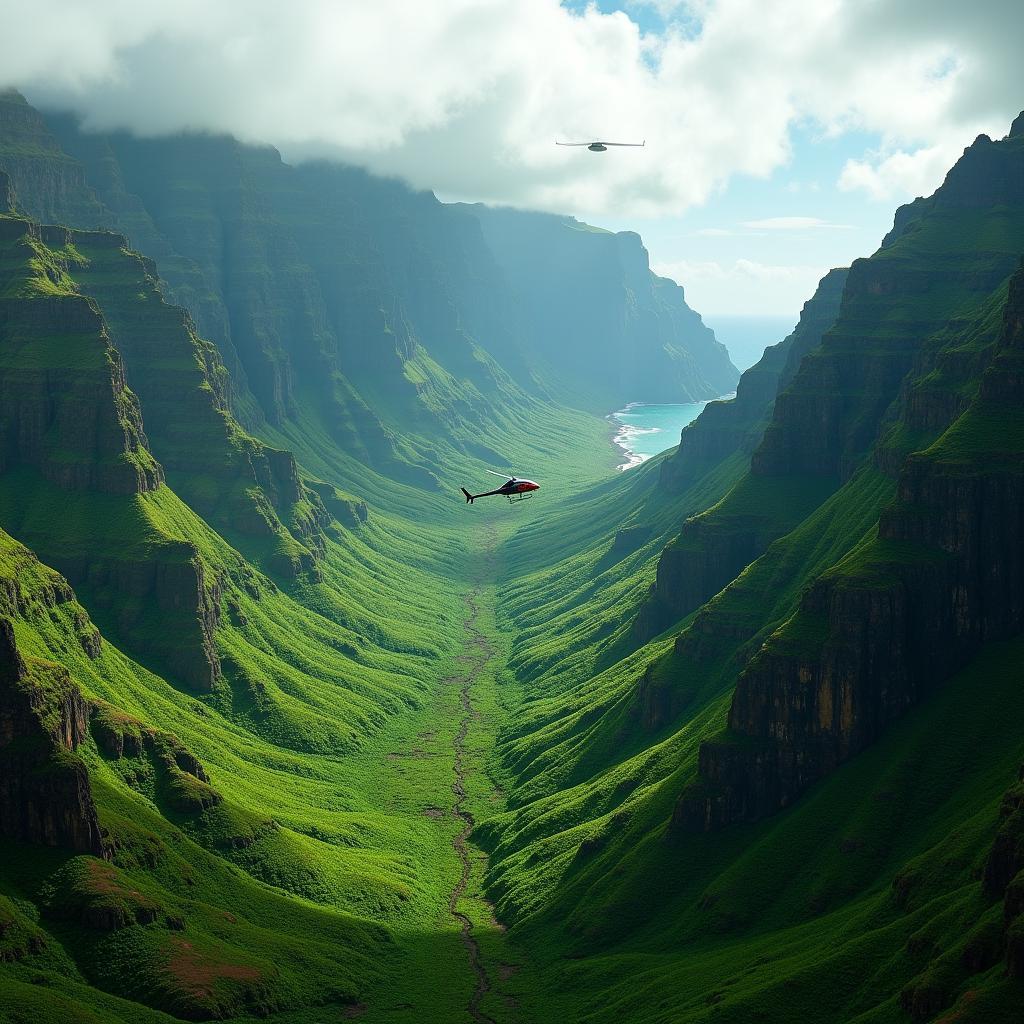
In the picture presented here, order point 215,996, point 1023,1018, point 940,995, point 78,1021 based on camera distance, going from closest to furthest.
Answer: point 1023,1018 → point 940,995 → point 78,1021 → point 215,996

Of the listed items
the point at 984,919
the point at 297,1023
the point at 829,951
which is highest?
the point at 984,919

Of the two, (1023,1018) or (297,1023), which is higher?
(1023,1018)

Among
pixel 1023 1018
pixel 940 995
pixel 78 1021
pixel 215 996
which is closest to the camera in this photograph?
pixel 1023 1018

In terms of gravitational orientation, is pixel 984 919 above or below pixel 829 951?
above

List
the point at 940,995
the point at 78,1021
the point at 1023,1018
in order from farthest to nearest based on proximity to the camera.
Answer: the point at 78,1021
the point at 940,995
the point at 1023,1018

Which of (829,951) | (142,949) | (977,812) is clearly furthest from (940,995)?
(142,949)

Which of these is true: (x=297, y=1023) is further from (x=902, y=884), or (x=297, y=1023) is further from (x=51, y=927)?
(x=902, y=884)

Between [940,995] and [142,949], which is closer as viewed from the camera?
[940,995]

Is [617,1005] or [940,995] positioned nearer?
[940,995]

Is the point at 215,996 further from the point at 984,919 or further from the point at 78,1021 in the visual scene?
the point at 984,919
